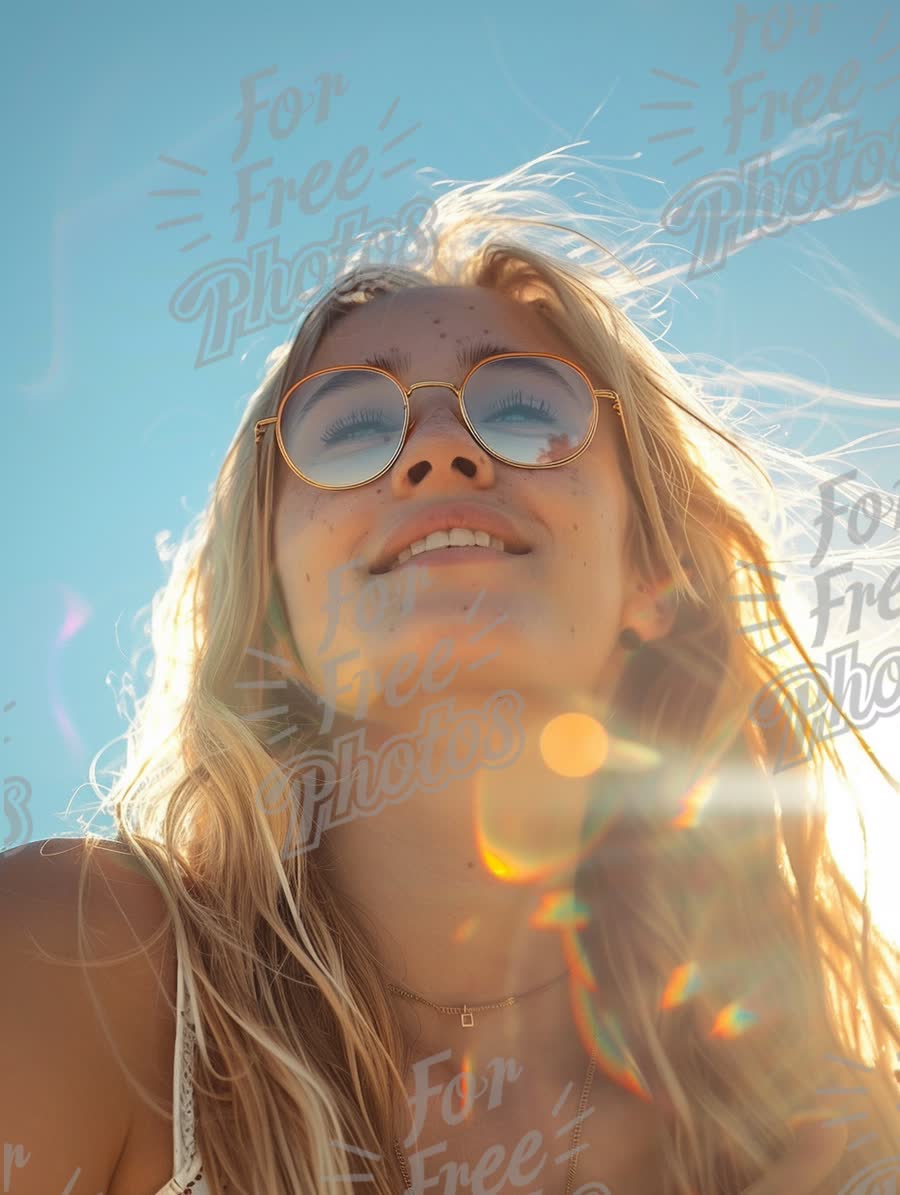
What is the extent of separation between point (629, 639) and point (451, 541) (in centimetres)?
86

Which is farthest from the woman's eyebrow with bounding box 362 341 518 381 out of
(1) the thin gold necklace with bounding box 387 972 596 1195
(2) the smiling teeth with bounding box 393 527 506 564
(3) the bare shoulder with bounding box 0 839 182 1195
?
(1) the thin gold necklace with bounding box 387 972 596 1195

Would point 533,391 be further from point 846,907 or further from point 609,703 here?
point 846,907

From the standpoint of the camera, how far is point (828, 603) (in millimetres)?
3072

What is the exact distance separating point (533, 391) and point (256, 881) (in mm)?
1462

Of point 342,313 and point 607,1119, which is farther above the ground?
point 342,313

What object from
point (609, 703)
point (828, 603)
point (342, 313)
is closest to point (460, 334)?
point (342, 313)

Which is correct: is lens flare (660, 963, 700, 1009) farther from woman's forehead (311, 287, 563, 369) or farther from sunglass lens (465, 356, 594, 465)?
woman's forehead (311, 287, 563, 369)

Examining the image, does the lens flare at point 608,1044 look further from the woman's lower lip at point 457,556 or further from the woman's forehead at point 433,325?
the woman's forehead at point 433,325

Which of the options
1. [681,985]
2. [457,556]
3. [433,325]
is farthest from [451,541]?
[681,985]

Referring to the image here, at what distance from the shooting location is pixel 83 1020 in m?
1.79

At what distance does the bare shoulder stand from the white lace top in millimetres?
29

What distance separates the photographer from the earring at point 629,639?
115 inches

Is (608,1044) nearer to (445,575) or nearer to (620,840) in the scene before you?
(620,840)

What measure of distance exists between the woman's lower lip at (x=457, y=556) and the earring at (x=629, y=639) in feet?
2.35
